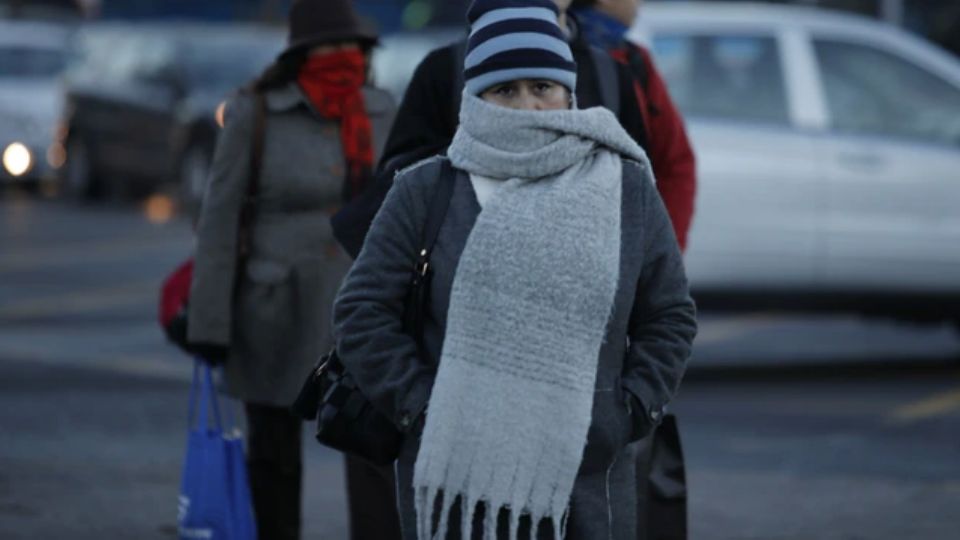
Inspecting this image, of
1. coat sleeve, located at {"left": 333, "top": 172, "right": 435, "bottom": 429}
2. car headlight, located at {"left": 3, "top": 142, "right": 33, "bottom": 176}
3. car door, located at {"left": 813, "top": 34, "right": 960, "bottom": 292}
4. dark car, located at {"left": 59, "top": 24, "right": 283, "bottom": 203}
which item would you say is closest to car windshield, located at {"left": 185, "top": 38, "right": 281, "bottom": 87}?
dark car, located at {"left": 59, "top": 24, "right": 283, "bottom": 203}

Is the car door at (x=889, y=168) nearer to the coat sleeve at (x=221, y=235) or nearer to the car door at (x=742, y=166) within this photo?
the car door at (x=742, y=166)

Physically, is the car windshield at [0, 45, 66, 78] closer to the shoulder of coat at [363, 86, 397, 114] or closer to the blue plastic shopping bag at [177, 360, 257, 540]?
the shoulder of coat at [363, 86, 397, 114]

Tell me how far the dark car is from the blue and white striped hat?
1848 cm

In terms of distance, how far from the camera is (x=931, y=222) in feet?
37.6

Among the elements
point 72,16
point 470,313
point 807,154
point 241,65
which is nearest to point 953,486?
point 807,154

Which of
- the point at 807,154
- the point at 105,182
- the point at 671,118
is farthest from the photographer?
the point at 105,182

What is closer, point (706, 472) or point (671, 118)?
point (671, 118)

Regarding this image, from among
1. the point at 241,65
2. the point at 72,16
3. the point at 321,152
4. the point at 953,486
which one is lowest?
the point at 953,486

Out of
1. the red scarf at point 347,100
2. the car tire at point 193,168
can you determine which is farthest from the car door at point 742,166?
the car tire at point 193,168

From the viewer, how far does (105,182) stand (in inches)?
1010

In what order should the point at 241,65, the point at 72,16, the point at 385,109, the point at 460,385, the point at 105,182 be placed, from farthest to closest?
the point at 72,16, the point at 105,182, the point at 241,65, the point at 385,109, the point at 460,385

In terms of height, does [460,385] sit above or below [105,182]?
below

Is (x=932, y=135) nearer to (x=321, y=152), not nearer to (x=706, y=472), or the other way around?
(x=706, y=472)

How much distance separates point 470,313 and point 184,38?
69.6 ft
